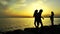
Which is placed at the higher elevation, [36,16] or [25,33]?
[36,16]

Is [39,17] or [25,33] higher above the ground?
[39,17]

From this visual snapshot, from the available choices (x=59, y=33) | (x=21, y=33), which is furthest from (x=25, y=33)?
(x=59, y=33)

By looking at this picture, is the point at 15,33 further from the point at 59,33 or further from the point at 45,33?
the point at 59,33

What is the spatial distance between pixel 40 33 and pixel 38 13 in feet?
6.48

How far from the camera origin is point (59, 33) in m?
15.9

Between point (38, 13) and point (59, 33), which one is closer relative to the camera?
point (59, 33)

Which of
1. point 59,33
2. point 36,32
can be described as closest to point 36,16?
point 36,32

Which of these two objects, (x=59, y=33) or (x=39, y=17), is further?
(x=39, y=17)

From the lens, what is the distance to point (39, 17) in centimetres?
1712

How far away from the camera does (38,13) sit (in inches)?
674

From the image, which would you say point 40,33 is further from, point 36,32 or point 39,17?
point 39,17

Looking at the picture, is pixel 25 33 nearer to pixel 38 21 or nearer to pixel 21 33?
pixel 21 33

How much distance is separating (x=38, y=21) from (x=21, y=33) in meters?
1.93

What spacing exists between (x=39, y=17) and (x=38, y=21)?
38cm
